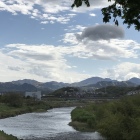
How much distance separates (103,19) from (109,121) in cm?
3571

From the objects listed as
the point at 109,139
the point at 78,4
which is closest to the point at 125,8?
the point at 78,4

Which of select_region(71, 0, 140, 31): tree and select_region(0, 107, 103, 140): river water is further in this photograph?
select_region(0, 107, 103, 140): river water

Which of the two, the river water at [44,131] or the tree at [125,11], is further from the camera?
the river water at [44,131]

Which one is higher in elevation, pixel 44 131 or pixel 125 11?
pixel 125 11

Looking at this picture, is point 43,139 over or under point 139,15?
under

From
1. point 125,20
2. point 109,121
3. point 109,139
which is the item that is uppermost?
point 125,20

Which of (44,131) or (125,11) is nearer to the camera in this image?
(125,11)

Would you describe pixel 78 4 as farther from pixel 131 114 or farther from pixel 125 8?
pixel 131 114

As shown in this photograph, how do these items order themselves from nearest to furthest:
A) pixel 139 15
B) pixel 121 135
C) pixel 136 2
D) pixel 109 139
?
1. pixel 136 2
2. pixel 139 15
3. pixel 121 135
4. pixel 109 139

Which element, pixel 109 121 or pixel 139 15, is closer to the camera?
pixel 139 15

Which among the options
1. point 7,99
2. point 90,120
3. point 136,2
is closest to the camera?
point 136,2

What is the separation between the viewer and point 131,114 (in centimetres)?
4691

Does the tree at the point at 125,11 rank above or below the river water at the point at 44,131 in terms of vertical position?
above

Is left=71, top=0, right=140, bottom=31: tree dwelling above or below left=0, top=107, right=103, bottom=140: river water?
above
